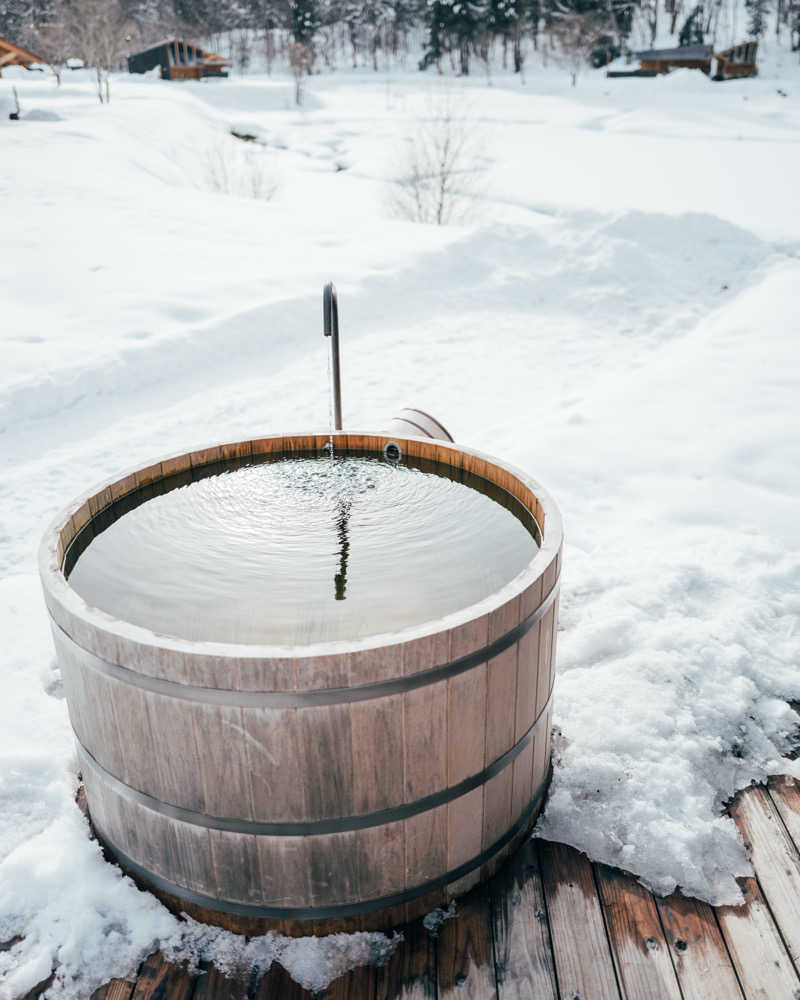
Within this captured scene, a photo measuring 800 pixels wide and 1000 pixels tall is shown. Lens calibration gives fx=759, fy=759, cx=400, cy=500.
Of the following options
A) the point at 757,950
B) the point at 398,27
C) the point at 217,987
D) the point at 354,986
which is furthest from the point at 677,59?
the point at 217,987

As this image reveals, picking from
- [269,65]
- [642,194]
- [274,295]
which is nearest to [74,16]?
[269,65]

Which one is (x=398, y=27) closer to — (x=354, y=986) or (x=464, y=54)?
(x=464, y=54)

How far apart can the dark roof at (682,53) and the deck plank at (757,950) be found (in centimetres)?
4349

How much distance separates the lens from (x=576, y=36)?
38.2 m

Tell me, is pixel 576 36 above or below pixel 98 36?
above

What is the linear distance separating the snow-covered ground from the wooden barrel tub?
19 centimetres

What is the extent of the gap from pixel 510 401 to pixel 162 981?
211 inches

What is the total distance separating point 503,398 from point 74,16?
43.1 meters

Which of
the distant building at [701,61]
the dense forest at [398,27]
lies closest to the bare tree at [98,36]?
the dense forest at [398,27]

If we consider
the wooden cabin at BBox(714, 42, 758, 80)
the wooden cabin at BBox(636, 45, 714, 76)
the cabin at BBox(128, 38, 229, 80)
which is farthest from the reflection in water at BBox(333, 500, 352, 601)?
the wooden cabin at BBox(714, 42, 758, 80)

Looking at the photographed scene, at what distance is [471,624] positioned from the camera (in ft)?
5.71

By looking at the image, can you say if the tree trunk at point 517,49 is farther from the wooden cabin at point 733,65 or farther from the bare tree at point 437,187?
the bare tree at point 437,187

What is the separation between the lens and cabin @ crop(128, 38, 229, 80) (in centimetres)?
3759

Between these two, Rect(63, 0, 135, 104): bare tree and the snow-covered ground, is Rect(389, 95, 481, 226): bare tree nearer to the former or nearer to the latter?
the snow-covered ground
